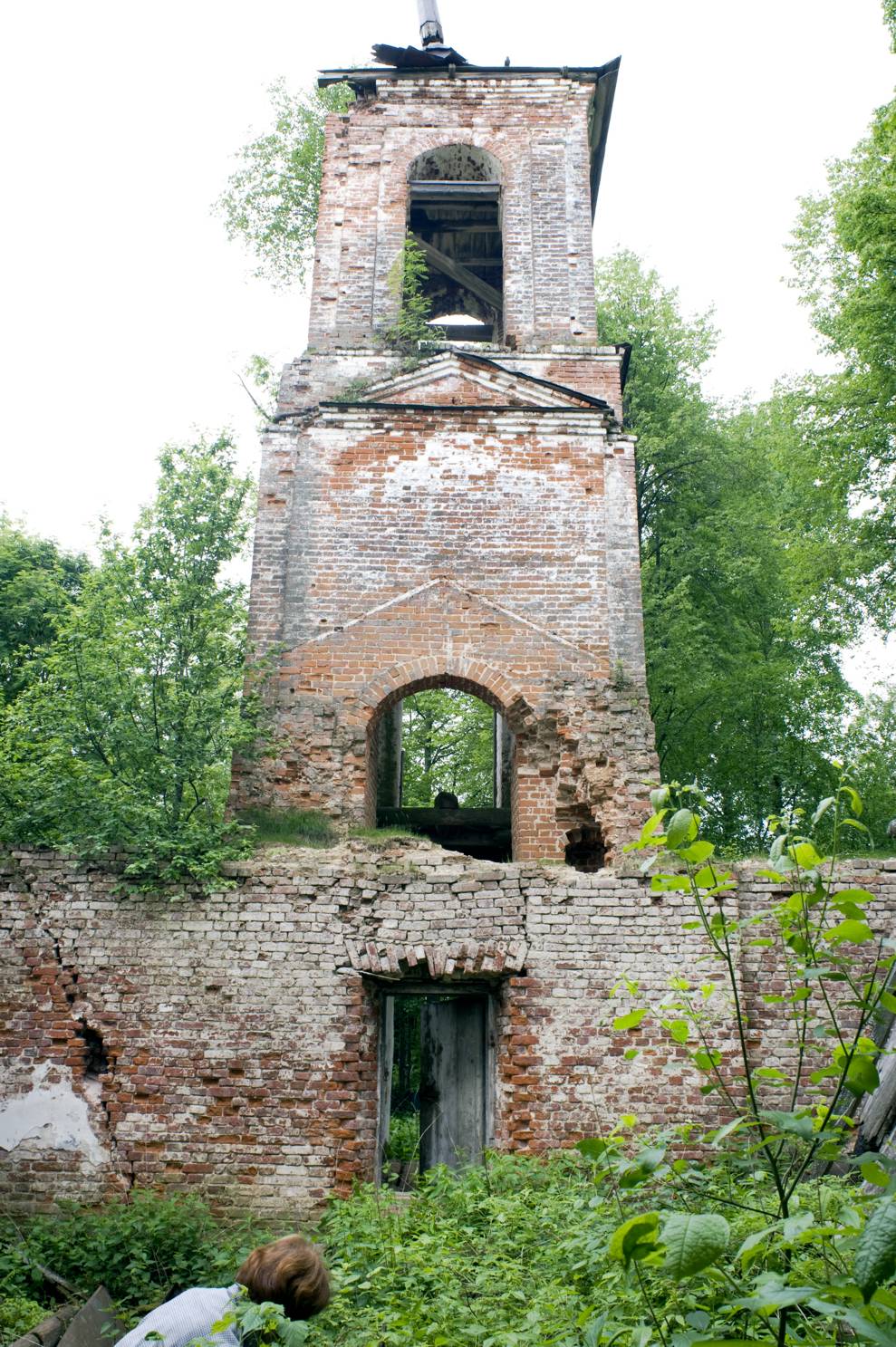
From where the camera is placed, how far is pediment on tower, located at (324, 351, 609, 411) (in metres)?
9.82

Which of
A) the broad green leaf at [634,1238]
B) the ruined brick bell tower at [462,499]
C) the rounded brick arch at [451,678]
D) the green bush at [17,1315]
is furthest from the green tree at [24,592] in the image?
the broad green leaf at [634,1238]

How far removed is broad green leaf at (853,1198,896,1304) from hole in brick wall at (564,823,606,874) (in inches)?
262

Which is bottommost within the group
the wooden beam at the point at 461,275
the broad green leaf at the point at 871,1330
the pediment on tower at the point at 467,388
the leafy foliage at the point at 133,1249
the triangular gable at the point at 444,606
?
the leafy foliage at the point at 133,1249

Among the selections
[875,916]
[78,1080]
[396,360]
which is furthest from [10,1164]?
[396,360]

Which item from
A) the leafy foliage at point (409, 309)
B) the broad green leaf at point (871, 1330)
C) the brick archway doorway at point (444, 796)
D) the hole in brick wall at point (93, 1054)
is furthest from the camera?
the leafy foliage at point (409, 309)

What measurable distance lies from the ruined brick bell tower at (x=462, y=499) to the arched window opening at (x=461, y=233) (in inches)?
2.9

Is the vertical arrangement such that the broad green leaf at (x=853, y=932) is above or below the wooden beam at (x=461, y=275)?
below

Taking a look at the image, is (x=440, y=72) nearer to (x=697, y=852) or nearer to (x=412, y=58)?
(x=412, y=58)

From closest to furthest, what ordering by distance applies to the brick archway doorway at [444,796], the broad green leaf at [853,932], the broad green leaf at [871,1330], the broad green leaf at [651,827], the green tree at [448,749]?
the broad green leaf at [871,1330] → the broad green leaf at [853,932] → the broad green leaf at [651,827] → the brick archway doorway at [444,796] → the green tree at [448,749]

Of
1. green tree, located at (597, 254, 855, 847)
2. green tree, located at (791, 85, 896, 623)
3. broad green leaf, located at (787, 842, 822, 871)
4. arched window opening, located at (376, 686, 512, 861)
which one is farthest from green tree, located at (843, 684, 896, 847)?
broad green leaf, located at (787, 842, 822, 871)

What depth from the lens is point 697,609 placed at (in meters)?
15.3

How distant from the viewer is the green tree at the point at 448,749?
60.1 feet

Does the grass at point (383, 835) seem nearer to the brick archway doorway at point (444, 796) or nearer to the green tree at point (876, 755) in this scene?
the brick archway doorway at point (444, 796)

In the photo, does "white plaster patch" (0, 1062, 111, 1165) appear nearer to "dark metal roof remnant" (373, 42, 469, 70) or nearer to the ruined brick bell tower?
the ruined brick bell tower
